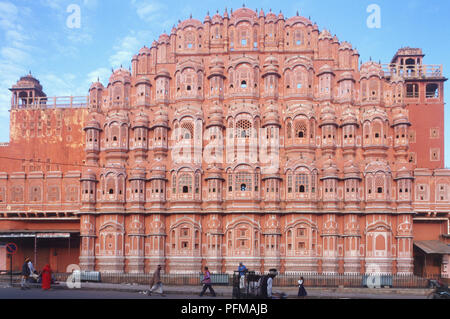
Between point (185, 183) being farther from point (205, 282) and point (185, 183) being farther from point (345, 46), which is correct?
point (345, 46)

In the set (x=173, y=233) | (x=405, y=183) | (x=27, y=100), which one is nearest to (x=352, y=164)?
(x=405, y=183)

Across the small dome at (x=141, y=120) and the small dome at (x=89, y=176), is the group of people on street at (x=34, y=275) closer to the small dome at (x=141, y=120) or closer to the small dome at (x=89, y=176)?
the small dome at (x=89, y=176)

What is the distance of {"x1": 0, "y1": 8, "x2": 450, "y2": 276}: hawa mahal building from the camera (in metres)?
42.0

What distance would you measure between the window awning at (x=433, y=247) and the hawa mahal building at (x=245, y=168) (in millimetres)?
174

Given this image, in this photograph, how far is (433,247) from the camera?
141 feet

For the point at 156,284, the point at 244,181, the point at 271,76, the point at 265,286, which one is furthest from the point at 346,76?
the point at 156,284

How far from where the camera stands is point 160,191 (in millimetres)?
43344

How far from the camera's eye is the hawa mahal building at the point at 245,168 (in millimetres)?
42000

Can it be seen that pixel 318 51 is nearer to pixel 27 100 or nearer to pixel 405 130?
pixel 405 130

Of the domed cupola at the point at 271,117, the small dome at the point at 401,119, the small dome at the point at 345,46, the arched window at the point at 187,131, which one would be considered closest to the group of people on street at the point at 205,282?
the domed cupola at the point at 271,117

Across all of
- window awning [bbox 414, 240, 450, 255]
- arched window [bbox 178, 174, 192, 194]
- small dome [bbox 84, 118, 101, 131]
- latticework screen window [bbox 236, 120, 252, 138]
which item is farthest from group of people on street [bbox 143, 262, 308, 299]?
small dome [bbox 84, 118, 101, 131]

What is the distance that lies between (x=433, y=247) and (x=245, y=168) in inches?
727

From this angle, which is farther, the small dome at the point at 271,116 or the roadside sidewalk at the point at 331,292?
the small dome at the point at 271,116
